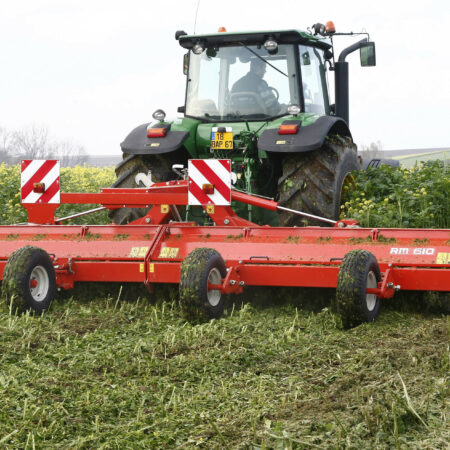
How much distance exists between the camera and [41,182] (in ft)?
22.0

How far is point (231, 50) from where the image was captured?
775 cm

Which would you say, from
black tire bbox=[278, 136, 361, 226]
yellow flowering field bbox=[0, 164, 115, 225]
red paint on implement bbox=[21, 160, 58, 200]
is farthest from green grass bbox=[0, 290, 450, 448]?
yellow flowering field bbox=[0, 164, 115, 225]

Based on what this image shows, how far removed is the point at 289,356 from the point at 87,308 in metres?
1.98

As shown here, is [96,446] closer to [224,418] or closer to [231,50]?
[224,418]

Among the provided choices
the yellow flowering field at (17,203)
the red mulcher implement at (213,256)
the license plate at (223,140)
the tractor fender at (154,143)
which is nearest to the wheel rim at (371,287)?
the red mulcher implement at (213,256)

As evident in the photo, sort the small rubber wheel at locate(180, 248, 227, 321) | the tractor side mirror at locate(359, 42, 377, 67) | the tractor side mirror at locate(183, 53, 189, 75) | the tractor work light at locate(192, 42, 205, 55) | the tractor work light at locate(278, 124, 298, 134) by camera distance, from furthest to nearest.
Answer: the tractor side mirror at locate(183, 53, 189, 75) → the tractor side mirror at locate(359, 42, 377, 67) → the tractor work light at locate(192, 42, 205, 55) → the tractor work light at locate(278, 124, 298, 134) → the small rubber wheel at locate(180, 248, 227, 321)

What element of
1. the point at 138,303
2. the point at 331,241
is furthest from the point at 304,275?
the point at 138,303

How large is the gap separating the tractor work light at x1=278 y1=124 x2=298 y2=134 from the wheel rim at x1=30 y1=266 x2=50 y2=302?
2381 mm

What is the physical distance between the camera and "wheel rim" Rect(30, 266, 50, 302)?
5570 mm

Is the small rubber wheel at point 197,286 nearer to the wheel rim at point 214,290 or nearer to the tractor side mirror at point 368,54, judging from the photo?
the wheel rim at point 214,290

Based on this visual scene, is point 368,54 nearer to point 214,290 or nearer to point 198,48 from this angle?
point 198,48

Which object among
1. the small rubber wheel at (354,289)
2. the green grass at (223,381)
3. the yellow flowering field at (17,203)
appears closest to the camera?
the green grass at (223,381)

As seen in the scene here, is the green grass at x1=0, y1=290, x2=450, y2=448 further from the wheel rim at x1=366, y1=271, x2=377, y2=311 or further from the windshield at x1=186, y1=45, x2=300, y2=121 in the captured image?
the windshield at x1=186, y1=45, x2=300, y2=121

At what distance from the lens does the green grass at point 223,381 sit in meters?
3.05
